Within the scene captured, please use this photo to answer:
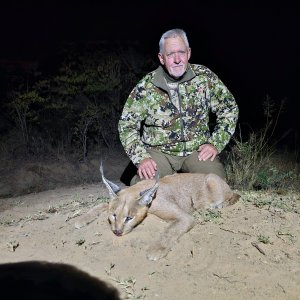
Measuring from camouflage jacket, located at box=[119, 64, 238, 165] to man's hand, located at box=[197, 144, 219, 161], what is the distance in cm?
14

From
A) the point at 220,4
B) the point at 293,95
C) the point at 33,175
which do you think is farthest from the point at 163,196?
the point at 220,4

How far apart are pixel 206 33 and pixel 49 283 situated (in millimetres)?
12460

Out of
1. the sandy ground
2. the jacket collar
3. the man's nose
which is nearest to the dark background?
the jacket collar

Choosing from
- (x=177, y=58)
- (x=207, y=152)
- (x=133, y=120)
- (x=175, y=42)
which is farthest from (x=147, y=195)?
(x=175, y=42)

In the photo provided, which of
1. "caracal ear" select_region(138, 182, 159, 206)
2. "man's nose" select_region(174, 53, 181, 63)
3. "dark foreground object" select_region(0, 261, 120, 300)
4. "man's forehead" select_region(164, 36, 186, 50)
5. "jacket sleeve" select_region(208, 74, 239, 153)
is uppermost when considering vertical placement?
"man's forehead" select_region(164, 36, 186, 50)

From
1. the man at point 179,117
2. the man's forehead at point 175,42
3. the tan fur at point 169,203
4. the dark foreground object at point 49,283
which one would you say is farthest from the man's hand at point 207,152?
the dark foreground object at point 49,283

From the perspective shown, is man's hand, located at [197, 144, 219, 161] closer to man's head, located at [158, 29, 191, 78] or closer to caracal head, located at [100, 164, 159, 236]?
man's head, located at [158, 29, 191, 78]

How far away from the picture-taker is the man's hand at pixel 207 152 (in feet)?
19.1

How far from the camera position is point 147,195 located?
4.64 meters

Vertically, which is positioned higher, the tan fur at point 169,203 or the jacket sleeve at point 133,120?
the jacket sleeve at point 133,120

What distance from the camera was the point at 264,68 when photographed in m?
15.3

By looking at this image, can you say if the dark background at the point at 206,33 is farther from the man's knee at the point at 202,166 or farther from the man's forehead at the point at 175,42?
the man's forehead at the point at 175,42

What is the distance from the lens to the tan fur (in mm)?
4590

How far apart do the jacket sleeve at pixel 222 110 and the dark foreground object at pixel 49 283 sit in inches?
104
